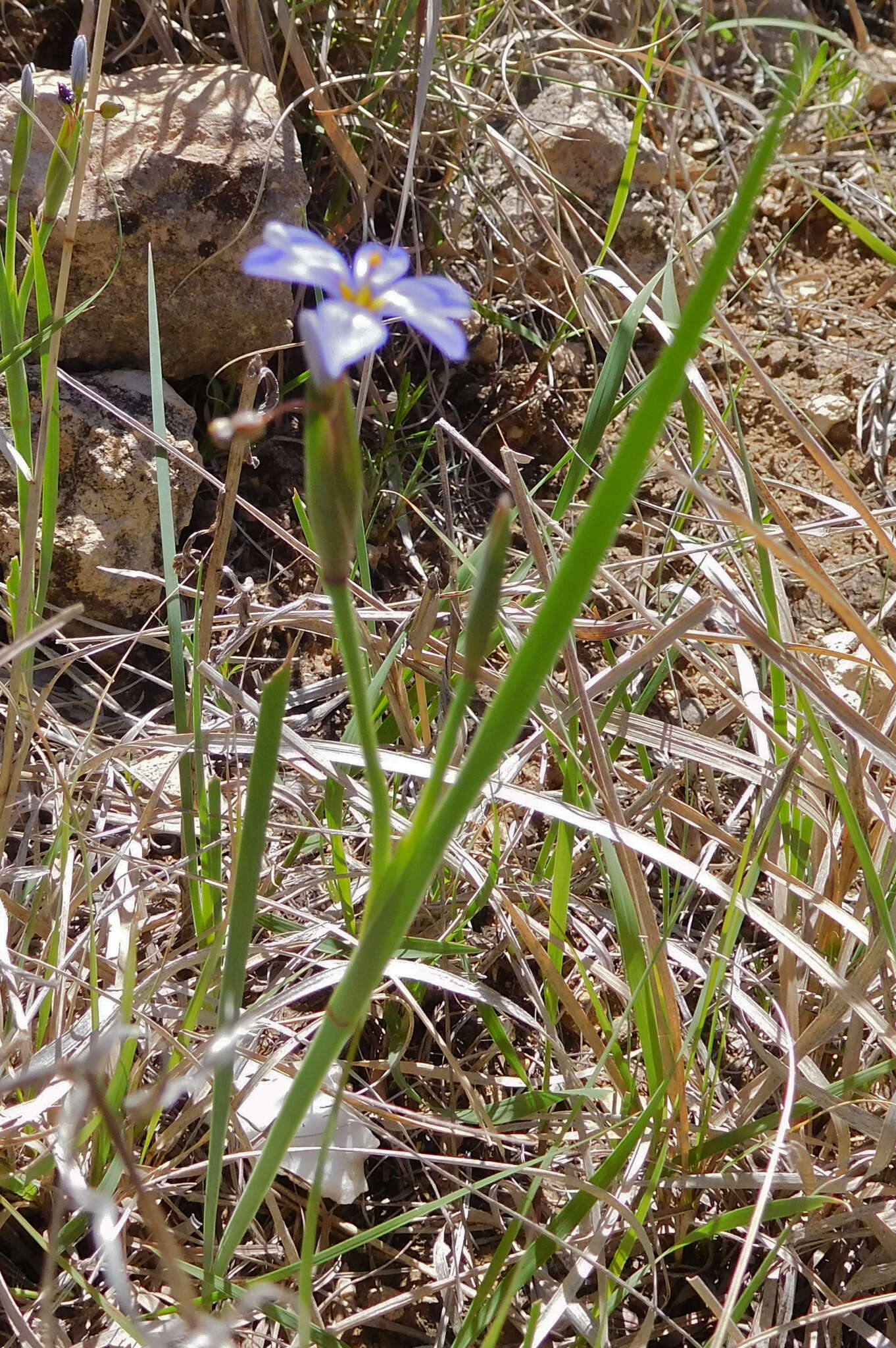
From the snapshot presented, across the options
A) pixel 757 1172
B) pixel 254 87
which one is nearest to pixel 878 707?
pixel 757 1172

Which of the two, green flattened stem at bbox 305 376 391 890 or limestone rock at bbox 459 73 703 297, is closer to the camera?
green flattened stem at bbox 305 376 391 890

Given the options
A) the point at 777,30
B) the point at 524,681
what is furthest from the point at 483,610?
the point at 777,30

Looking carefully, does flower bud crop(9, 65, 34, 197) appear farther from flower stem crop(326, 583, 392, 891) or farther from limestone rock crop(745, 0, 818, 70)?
limestone rock crop(745, 0, 818, 70)

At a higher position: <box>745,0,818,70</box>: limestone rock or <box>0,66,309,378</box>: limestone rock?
<box>745,0,818,70</box>: limestone rock

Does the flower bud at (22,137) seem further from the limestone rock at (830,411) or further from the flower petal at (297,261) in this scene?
A: the limestone rock at (830,411)

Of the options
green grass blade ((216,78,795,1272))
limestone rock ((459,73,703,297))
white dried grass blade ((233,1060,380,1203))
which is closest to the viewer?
green grass blade ((216,78,795,1272))

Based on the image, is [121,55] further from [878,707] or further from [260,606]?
[878,707]

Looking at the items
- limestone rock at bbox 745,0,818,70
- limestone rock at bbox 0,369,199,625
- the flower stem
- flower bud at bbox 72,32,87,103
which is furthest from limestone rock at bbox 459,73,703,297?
the flower stem
